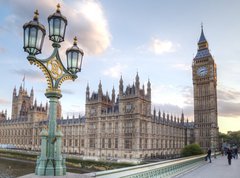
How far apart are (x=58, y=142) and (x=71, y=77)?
8.62 feet

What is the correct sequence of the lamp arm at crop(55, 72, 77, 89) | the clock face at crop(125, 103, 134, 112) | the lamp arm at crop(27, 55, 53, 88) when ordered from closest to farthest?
1. the lamp arm at crop(27, 55, 53, 88)
2. the lamp arm at crop(55, 72, 77, 89)
3. the clock face at crop(125, 103, 134, 112)

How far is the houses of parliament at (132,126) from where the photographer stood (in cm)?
6400

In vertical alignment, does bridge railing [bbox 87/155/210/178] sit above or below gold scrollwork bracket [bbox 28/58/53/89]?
below

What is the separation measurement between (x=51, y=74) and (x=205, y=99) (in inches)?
3787

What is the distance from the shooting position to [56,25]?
8.75 metres

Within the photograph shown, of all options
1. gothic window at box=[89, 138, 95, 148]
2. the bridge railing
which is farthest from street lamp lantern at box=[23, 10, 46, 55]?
gothic window at box=[89, 138, 95, 148]

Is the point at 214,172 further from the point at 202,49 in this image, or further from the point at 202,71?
the point at 202,49

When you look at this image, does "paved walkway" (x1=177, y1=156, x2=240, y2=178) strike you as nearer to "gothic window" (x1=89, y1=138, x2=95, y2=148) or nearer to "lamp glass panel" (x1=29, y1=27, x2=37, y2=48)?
"lamp glass panel" (x1=29, y1=27, x2=37, y2=48)

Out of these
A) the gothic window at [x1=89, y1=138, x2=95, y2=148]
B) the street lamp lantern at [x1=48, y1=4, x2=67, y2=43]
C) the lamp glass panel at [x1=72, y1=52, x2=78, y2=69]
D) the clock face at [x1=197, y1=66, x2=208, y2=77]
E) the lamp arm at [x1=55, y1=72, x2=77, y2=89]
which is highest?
the clock face at [x1=197, y1=66, x2=208, y2=77]

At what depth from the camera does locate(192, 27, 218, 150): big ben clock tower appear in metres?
92.0

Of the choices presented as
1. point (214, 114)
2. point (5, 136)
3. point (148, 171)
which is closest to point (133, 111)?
point (214, 114)

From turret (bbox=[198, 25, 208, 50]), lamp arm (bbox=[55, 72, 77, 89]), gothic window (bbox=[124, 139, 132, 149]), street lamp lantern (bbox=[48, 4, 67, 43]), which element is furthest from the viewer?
turret (bbox=[198, 25, 208, 50])

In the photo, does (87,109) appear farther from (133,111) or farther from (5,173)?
(5,173)

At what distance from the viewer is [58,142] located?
25.9 ft
